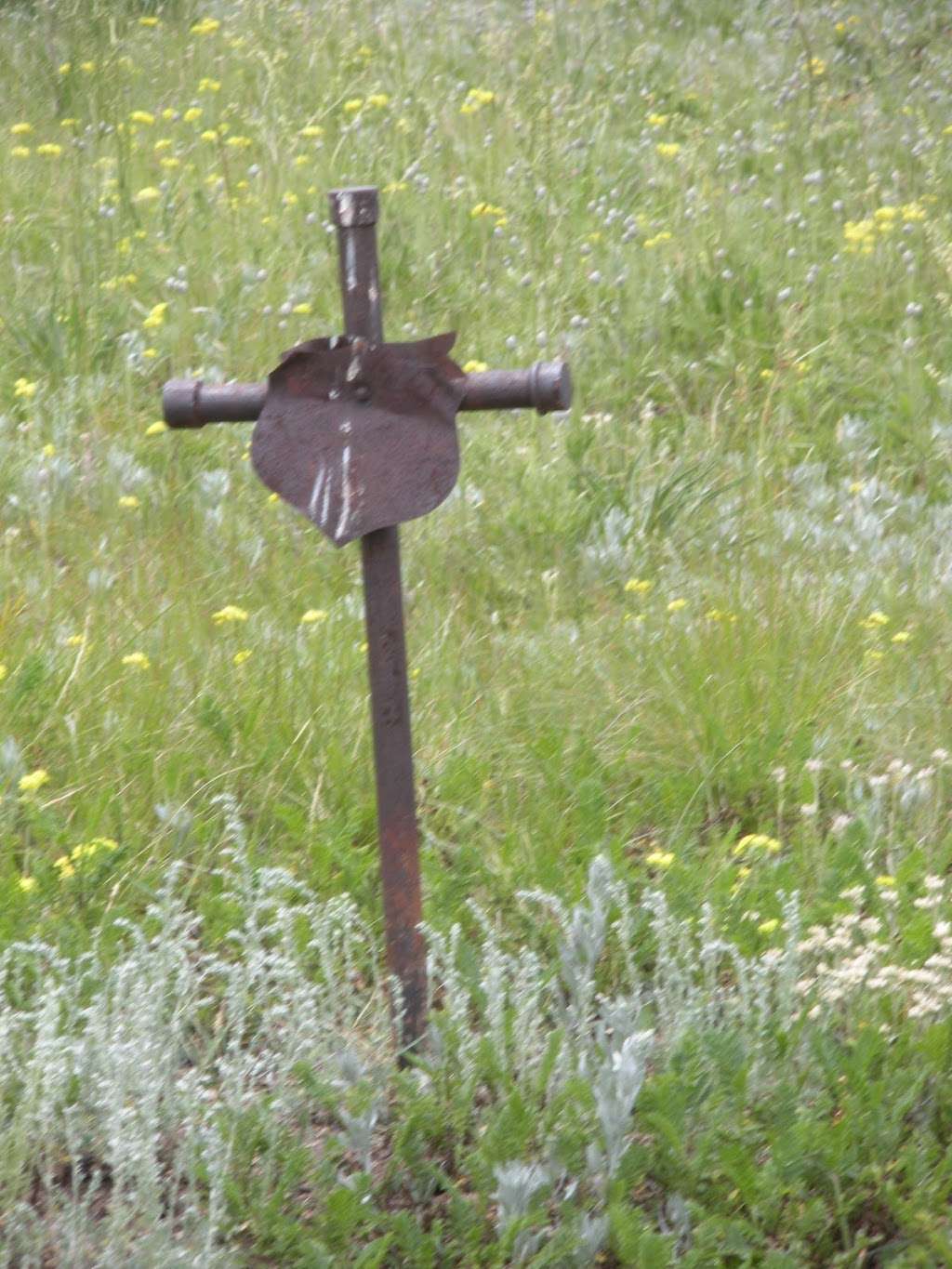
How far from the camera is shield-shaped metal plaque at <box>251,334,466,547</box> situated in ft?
8.63

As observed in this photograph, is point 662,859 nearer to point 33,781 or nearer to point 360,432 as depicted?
point 360,432

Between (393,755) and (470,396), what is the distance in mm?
578

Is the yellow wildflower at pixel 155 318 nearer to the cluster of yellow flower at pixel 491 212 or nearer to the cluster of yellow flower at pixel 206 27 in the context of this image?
the cluster of yellow flower at pixel 491 212

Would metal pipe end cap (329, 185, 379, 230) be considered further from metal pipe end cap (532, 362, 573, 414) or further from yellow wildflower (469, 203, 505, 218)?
yellow wildflower (469, 203, 505, 218)

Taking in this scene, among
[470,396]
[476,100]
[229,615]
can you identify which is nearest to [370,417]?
[470,396]

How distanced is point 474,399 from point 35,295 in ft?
11.9

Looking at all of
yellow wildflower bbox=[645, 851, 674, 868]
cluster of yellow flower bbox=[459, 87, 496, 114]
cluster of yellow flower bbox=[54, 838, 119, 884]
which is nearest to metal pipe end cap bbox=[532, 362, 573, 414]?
yellow wildflower bbox=[645, 851, 674, 868]

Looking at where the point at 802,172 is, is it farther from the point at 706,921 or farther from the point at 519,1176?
the point at 519,1176

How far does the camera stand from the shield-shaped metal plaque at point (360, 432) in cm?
263

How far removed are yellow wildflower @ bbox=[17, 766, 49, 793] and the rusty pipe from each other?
791mm

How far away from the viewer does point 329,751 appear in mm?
3441

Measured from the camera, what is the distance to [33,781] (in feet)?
10.4

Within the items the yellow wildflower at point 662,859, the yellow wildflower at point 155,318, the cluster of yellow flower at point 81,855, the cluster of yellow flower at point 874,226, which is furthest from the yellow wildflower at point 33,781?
the cluster of yellow flower at point 874,226

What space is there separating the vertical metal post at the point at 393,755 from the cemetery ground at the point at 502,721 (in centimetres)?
7
